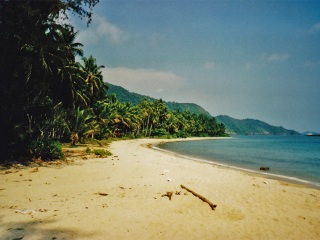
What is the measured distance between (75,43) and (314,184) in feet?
104

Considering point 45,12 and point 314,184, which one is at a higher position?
point 45,12

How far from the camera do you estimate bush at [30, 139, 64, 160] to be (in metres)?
14.1

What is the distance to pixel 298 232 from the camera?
573 centimetres

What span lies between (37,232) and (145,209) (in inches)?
114

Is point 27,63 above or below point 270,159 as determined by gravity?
above

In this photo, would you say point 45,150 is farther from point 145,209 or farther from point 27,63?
point 145,209

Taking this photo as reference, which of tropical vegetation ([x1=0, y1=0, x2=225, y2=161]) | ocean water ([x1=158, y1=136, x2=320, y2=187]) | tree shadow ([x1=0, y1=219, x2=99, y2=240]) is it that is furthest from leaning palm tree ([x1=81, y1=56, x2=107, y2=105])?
tree shadow ([x1=0, y1=219, x2=99, y2=240])

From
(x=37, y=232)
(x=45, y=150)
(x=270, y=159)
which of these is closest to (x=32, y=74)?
(x=45, y=150)

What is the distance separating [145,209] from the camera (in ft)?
22.2

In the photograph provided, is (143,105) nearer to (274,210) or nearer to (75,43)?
(75,43)

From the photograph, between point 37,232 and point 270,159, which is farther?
point 270,159

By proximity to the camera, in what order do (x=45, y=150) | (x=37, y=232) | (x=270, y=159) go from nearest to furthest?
1. (x=37, y=232)
2. (x=45, y=150)
3. (x=270, y=159)

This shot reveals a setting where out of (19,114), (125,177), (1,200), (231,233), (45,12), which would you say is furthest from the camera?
(19,114)

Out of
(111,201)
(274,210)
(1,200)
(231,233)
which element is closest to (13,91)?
(1,200)
